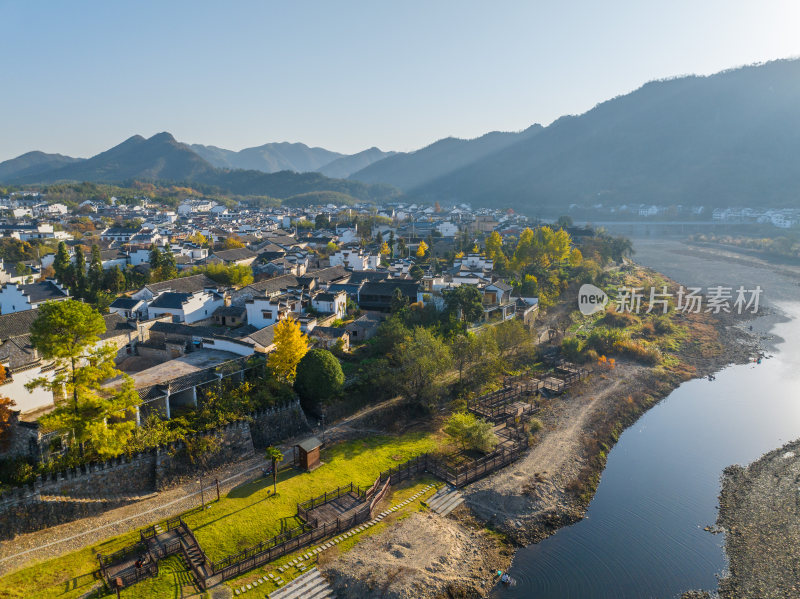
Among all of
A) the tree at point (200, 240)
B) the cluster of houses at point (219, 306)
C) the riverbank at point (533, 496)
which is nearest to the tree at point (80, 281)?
the cluster of houses at point (219, 306)

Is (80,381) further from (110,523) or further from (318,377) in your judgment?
(318,377)

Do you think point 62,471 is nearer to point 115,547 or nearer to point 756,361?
point 115,547

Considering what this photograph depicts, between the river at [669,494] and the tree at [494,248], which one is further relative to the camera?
the tree at [494,248]

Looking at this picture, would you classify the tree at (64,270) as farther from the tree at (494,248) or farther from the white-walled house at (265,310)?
the tree at (494,248)

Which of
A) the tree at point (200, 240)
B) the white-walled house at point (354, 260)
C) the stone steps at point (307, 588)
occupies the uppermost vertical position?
the tree at point (200, 240)

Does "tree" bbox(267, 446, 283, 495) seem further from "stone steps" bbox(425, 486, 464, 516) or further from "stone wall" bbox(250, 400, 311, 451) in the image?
"stone steps" bbox(425, 486, 464, 516)

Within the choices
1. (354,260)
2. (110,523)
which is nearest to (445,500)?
(110,523)
